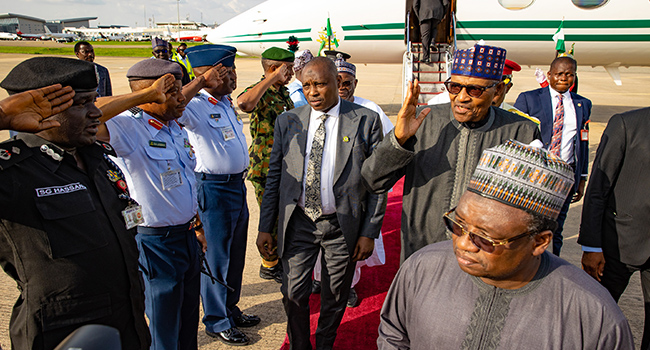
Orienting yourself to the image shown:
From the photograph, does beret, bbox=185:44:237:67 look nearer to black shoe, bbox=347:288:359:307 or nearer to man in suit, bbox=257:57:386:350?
man in suit, bbox=257:57:386:350

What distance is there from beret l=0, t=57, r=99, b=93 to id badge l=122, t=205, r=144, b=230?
58 centimetres

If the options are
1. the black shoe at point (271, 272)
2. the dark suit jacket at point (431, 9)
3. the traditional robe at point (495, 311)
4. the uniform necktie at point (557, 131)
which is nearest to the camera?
the traditional robe at point (495, 311)

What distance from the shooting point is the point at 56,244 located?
5.60 feet

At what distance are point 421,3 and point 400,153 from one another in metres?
8.00

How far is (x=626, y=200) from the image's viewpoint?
2.67m

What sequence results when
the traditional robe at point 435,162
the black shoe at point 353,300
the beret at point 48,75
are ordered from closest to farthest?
the beret at point 48,75
the traditional robe at point 435,162
the black shoe at point 353,300

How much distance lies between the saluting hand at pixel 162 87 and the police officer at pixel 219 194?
670 mm

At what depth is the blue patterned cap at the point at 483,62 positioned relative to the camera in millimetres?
2324

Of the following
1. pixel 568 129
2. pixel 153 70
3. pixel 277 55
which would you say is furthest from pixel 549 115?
pixel 153 70

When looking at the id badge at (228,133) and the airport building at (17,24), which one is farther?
the airport building at (17,24)

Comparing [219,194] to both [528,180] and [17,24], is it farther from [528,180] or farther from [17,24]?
[17,24]

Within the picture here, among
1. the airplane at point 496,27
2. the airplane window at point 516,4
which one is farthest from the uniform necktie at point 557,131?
the airplane window at point 516,4

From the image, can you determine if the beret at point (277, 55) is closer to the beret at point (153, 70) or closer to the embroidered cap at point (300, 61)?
the embroidered cap at point (300, 61)

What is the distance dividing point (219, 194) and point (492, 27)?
425 inches
